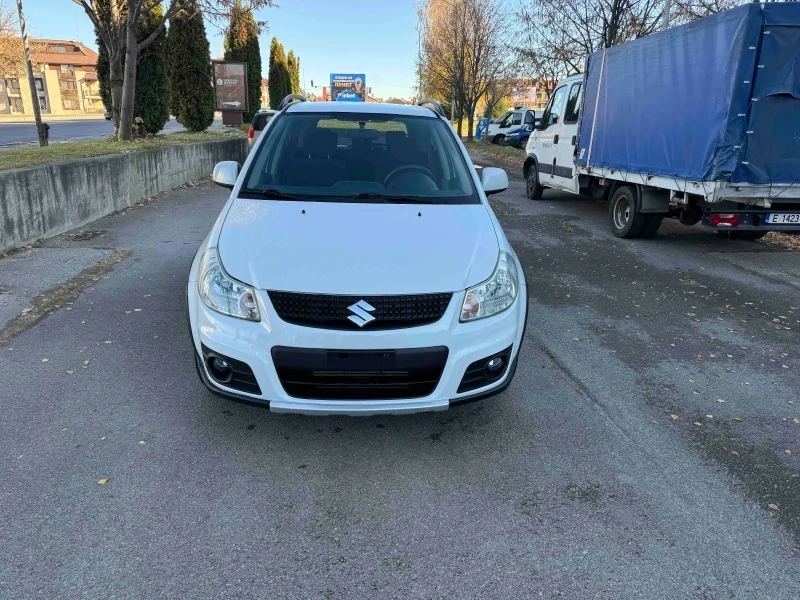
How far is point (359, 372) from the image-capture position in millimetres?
2758

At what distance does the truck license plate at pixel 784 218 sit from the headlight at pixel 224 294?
23.1 feet

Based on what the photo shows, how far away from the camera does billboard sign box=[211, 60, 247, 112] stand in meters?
23.6

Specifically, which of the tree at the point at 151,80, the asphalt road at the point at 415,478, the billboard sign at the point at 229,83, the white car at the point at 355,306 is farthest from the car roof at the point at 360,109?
the billboard sign at the point at 229,83

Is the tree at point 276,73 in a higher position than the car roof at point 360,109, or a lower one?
higher

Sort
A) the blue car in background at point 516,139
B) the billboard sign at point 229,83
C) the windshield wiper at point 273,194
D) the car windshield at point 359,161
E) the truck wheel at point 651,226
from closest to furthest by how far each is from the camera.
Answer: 1. the windshield wiper at point 273,194
2. the car windshield at point 359,161
3. the truck wheel at point 651,226
4. the billboard sign at point 229,83
5. the blue car in background at point 516,139

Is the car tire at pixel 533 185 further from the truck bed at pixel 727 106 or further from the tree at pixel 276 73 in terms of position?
the tree at pixel 276 73

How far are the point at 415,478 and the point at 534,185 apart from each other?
11.1 m

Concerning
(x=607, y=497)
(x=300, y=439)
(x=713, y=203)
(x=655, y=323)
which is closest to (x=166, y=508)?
(x=300, y=439)

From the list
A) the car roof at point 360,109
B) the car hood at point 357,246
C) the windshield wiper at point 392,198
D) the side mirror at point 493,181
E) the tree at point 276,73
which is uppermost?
the tree at point 276,73

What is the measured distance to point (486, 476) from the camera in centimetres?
294

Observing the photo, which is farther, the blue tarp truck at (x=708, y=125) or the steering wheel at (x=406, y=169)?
the blue tarp truck at (x=708, y=125)

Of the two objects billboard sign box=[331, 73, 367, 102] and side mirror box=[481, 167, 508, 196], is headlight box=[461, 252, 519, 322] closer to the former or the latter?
side mirror box=[481, 167, 508, 196]

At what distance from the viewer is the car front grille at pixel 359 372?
2.73m

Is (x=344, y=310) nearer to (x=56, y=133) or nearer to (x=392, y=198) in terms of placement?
(x=392, y=198)
